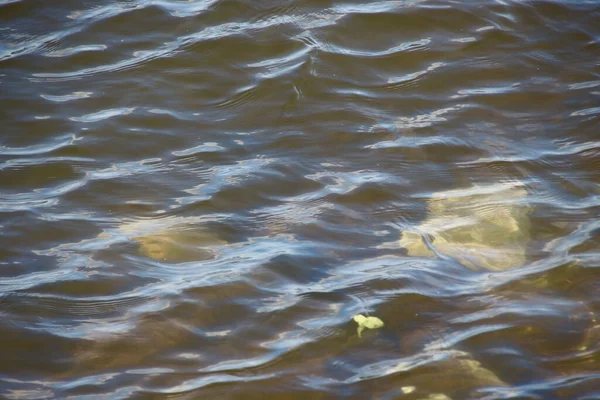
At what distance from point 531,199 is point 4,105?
3.26 meters

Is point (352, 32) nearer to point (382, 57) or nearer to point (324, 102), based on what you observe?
point (382, 57)

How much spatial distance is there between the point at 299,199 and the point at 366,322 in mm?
1014

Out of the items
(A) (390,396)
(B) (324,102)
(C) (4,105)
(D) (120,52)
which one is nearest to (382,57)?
(B) (324,102)

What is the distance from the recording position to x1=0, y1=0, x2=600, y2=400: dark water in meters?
2.66

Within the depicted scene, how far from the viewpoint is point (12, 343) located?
2.72m

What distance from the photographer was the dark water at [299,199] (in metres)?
2.66

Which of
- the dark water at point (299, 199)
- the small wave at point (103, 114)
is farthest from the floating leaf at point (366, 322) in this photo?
the small wave at point (103, 114)

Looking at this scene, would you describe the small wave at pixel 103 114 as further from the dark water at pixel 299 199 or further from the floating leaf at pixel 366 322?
the floating leaf at pixel 366 322

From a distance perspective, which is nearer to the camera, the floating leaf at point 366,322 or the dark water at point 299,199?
the dark water at point 299,199

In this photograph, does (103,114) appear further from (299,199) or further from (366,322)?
(366,322)

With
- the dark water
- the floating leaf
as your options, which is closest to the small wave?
the dark water

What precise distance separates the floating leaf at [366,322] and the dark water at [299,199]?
1.4 inches

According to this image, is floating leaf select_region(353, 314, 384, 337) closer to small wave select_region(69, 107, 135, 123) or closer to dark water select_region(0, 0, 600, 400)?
dark water select_region(0, 0, 600, 400)

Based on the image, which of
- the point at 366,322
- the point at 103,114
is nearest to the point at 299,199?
the point at 366,322
